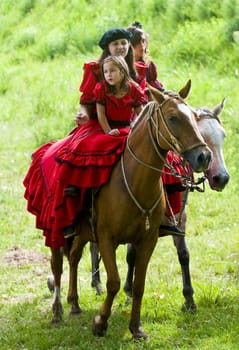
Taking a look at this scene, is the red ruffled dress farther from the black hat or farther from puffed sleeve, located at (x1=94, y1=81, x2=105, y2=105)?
the black hat

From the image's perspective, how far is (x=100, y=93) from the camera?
6289 millimetres

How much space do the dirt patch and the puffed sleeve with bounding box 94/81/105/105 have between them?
322 centimetres

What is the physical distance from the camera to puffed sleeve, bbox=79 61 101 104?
6523mm

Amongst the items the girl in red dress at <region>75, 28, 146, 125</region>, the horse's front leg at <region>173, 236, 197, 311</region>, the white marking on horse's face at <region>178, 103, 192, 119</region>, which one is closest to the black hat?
the girl in red dress at <region>75, 28, 146, 125</region>

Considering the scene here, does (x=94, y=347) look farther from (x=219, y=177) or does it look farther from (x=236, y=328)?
(x=219, y=177)

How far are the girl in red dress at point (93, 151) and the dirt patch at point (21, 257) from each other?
8.09ft

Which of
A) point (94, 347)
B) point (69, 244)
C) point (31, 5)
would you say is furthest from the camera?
point (31, 5)

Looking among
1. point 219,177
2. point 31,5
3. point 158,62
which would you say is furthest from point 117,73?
point 31,5

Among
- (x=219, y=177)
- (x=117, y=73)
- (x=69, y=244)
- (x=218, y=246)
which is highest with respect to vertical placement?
(x=117, y=73)

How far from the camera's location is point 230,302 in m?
7.19

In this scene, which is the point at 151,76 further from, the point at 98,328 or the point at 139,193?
the point at 98,328

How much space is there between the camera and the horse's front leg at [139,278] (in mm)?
6121

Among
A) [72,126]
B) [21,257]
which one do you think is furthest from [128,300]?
[72,126]

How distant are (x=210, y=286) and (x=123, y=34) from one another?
2.43 metres
